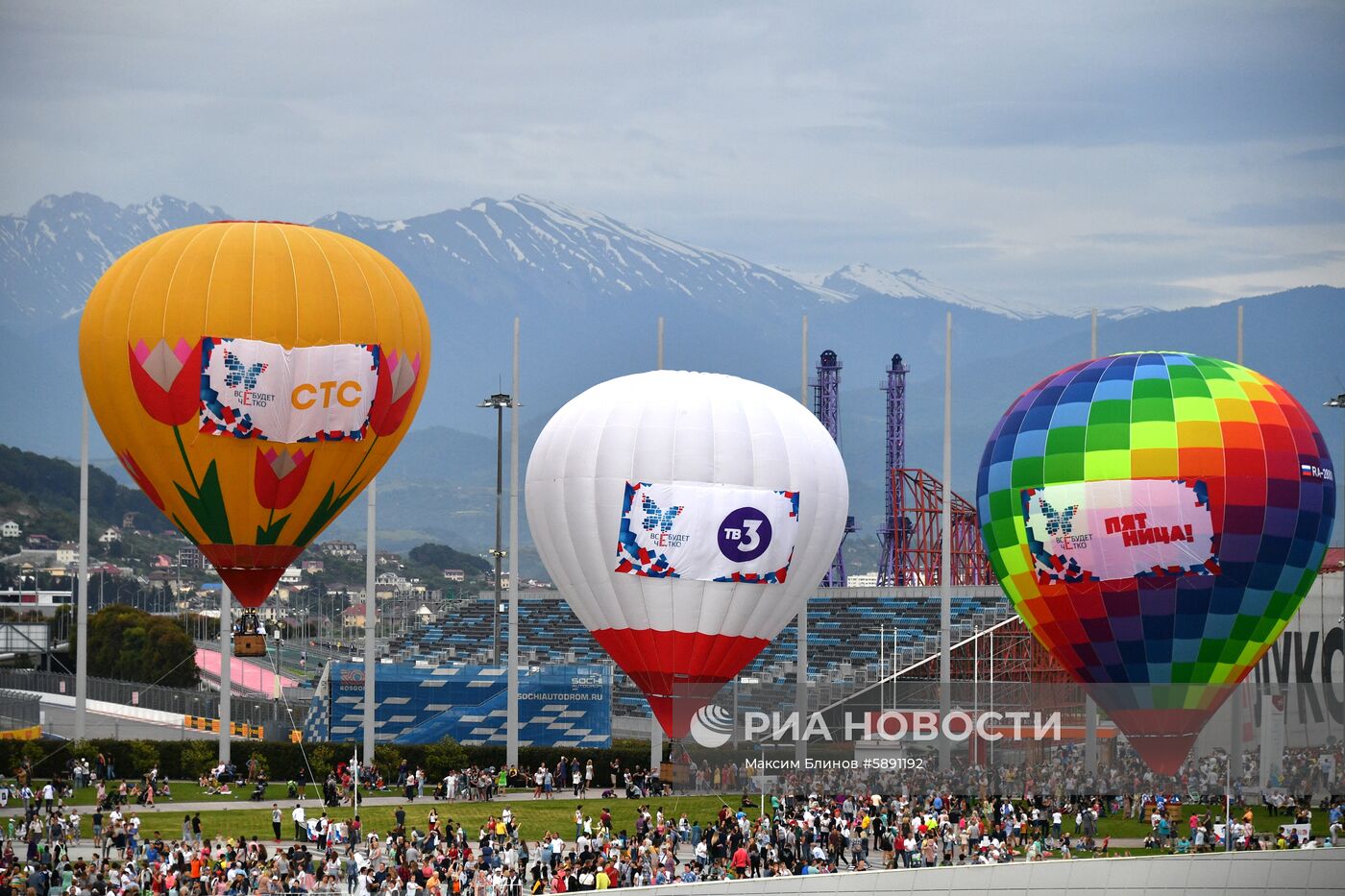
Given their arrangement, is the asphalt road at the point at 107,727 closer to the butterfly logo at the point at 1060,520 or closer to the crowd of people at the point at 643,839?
the crowd of people at the point at 643,839

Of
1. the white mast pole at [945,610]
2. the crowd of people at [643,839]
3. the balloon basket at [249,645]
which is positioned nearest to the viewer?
the crowd of people at [643,839]

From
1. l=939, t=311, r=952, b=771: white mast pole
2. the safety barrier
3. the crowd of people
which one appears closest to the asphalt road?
the safety barrier

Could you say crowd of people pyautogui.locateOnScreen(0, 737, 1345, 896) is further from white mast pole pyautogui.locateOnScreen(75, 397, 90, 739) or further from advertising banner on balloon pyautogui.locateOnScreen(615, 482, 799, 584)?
white mast pole pyautogui.locateOnScreen(75, 397, 90, 739)

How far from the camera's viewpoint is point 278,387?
36.4 meters

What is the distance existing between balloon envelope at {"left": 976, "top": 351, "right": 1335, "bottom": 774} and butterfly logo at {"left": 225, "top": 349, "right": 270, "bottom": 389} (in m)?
15.0

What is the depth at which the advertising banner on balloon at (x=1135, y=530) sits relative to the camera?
36.0 meters

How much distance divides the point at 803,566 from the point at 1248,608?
8.74 metres

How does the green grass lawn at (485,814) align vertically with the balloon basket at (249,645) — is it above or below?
below

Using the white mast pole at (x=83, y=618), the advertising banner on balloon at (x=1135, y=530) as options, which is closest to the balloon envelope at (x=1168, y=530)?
the advertising banner on balloon at (x=1135, y=530)

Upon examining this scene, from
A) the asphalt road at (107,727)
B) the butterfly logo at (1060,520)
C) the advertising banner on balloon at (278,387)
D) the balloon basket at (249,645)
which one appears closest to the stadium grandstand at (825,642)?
the butterfly logo at (1060,520)

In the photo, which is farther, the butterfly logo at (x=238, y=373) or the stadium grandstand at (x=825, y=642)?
the stadium grandstand at (x=825, y=642)

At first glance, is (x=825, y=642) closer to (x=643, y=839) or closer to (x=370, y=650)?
(x=370, y=650)

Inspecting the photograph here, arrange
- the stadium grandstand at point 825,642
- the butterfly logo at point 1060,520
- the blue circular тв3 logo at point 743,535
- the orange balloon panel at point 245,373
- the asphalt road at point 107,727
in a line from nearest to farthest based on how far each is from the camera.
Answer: the orange balloon panel at point 245,373
the butterfly logo at point 1060,520
the blue circular тв3 logo at point 743,535
the stadium grandstand at point 825,642
the asphalt road at point 107,727

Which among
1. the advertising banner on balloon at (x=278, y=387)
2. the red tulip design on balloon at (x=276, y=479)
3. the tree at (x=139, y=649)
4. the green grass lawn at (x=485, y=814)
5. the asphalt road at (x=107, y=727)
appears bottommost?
the green grass lawn at (x=485, y=814)
